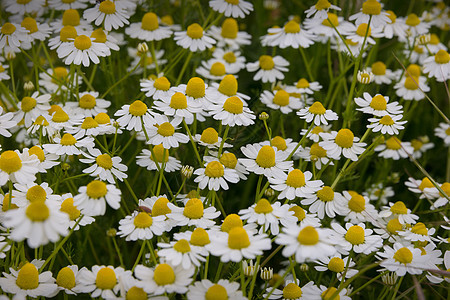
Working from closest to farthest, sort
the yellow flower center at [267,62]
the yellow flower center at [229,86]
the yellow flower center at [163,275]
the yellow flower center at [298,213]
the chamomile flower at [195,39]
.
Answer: the yellow flower center at [163,275], the yellow flower center at [298,213], the yellow flower center at [229,86], the chamomile flower at [195,39], the yellow flower center at [267,62]

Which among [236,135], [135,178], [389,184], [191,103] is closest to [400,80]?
[389,184]

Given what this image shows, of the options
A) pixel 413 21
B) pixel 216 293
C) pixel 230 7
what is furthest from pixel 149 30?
pixel 216 293

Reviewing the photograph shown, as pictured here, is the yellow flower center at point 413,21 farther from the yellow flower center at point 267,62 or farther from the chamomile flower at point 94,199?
the chamomile flower at point 94,199

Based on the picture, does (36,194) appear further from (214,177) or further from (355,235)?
(355,235)

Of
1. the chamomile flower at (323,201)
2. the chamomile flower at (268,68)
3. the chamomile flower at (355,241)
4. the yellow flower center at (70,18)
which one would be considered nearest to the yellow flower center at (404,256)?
the chamomile flower at (355,241)

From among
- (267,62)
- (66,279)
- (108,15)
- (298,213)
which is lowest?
(66,279)

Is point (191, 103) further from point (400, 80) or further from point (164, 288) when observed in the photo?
point (400, 80)

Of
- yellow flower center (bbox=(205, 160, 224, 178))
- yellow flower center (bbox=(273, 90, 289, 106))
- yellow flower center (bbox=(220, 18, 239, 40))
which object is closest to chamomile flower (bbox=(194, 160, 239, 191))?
yellow flower center (bbox=(205, 160, 224, 178))
